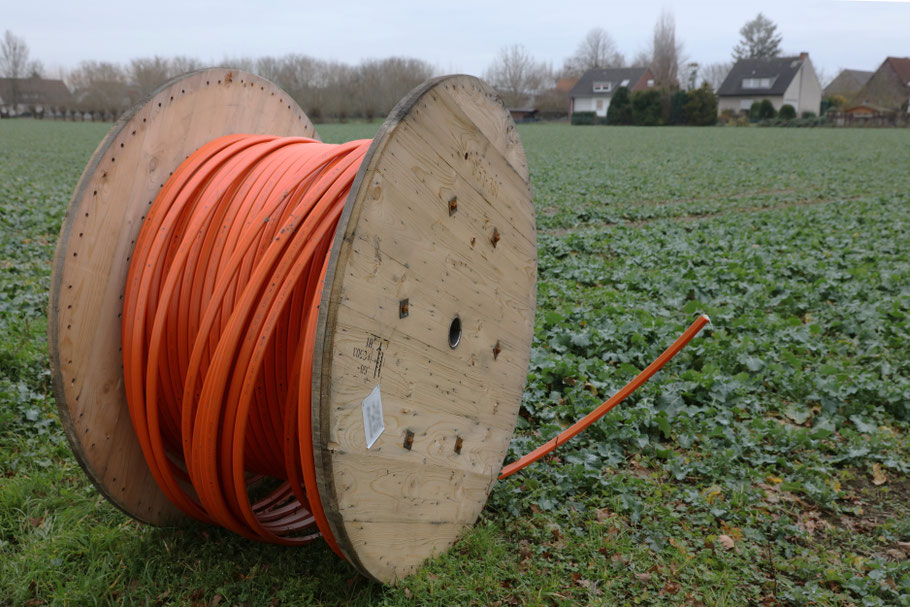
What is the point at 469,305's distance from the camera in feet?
9.02

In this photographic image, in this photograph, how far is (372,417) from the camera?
7.11 ft

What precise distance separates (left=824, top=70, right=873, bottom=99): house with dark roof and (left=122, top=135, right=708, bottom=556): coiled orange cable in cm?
11239

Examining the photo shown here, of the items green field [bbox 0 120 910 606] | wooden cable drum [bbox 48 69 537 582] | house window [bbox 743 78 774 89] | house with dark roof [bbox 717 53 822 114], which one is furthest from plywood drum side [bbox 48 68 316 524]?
house window [bbox 743 78 774 89]

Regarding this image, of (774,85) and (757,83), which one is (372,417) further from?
(757,83)

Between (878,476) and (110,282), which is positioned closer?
(110,282)

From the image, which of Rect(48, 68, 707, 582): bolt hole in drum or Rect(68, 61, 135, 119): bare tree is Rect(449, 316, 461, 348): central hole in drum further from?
Rect(68, 61, 135, 119): bare tree

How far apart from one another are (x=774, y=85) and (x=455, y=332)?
3437 inches

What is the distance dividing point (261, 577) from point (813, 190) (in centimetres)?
1641

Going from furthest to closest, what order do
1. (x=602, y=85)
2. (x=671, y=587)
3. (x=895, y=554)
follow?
(x=602, y=85) < (x=895, y=554) < (x=671, y=587)

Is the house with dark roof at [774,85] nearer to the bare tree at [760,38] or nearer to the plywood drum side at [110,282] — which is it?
the bare tree at [760,38]

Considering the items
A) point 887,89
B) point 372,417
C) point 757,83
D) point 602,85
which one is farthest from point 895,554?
point 887,89

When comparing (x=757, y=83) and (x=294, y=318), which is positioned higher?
(x=757, y=83)

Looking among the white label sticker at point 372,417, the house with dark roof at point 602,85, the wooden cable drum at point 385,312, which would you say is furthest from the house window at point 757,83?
the white label sticker at point 372,417

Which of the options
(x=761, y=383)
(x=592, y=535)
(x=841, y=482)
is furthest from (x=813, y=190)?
(x=592, y=535)
